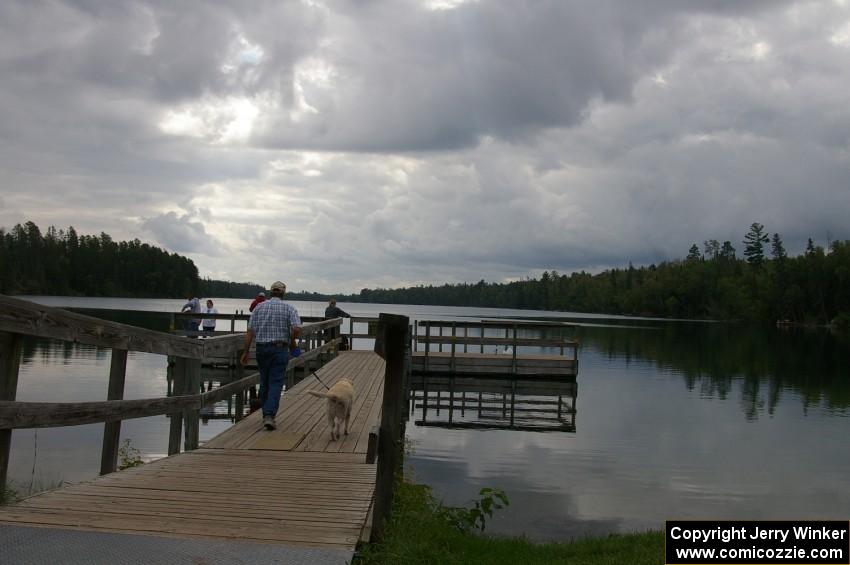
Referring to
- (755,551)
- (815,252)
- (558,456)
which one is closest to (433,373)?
(558,456)

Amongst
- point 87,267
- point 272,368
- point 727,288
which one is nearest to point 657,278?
point 727,288

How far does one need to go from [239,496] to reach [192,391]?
8.48 ft

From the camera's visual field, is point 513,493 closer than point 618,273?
Yes

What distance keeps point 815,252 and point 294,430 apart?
118 meters

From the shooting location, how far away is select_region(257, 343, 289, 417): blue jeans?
8.66m

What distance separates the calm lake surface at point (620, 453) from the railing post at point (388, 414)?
196 inches

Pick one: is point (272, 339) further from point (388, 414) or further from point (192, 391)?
point (388, 414)

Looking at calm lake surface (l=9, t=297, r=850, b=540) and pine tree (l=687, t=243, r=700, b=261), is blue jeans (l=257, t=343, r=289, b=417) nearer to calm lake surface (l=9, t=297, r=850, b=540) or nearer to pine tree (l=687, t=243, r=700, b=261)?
calm lake surface (l=9, t=297, r=850, b=540)

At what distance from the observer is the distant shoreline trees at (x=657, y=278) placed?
350 ft

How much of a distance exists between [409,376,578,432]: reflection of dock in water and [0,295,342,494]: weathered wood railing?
1066 centimetres

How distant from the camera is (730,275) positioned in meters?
133

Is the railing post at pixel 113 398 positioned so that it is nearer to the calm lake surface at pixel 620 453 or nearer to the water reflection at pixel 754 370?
the calm lake surface at pixel 620 453

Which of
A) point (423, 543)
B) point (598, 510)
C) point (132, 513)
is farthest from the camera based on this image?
point (598, 510)

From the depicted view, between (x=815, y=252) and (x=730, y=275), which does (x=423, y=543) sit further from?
(x=730, y=275)
